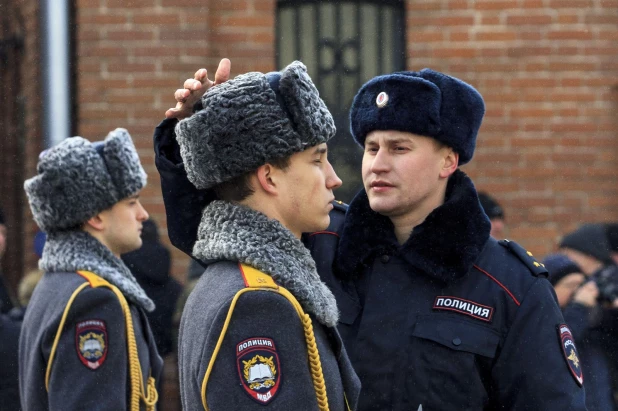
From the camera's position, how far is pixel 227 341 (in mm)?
2262

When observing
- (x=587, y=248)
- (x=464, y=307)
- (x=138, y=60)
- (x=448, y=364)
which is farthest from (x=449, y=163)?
(x=138, y=60)

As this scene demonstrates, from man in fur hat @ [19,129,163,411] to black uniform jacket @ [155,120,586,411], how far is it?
1.04m

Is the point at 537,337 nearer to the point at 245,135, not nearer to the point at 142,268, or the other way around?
the point at 245,135

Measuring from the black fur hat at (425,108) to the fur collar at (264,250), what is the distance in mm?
760

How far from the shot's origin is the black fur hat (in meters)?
3.11

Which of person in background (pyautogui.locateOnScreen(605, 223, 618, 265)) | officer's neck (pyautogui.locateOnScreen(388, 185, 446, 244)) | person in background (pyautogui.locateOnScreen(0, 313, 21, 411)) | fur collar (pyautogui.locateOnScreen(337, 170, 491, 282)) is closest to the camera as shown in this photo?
fur collar (pyautogui.locateOnScreen(337, 170, 491, 282))

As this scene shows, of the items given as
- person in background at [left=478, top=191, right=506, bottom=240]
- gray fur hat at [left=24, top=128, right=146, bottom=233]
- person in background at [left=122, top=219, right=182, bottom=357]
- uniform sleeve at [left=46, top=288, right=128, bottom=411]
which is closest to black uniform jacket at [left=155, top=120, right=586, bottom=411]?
uniform sleeve at [left=46, top=288, right=128, bottom=411]

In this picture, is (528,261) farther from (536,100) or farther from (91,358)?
(536,100)

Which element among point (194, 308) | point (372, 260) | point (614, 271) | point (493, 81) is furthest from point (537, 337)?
point (493, 81)

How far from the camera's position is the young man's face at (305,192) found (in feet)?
8.19

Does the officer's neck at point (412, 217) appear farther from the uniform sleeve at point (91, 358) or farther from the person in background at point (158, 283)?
the person in background at point (158, 283)

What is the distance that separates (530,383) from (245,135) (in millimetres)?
1143

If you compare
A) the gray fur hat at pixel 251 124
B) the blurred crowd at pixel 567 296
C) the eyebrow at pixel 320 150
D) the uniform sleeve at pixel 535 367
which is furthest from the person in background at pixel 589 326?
the gray fur hat at pixel 251 124

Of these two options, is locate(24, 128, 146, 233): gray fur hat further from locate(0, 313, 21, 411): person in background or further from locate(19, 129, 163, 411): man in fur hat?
locate(0, 313, 21, 411): person in background
